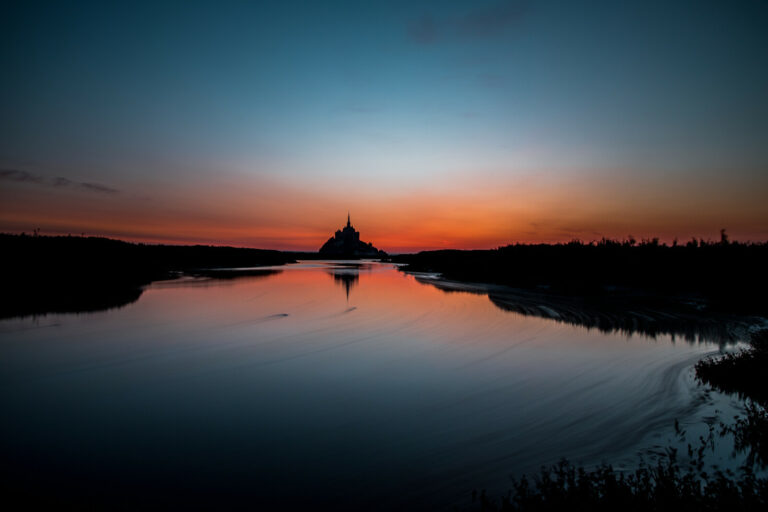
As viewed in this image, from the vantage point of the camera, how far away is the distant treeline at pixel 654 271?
2344 cm

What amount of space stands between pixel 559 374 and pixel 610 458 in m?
4.85

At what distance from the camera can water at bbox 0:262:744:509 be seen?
18.0 feet

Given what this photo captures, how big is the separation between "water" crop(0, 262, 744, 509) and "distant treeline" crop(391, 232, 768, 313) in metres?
15.3

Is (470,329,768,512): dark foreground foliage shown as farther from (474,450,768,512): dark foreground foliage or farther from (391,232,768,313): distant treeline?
(391,232,768,313): distant treeline

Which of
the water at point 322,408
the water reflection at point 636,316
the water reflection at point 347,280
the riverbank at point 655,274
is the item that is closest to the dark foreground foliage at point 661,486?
the water at point 322,408

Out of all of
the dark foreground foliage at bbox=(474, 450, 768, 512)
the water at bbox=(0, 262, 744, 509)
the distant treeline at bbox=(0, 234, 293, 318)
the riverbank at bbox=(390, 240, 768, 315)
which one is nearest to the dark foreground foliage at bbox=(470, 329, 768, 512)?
the dark foreground foliage at bbox=(474, 450, 768, 512)

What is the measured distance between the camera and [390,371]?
11.0m

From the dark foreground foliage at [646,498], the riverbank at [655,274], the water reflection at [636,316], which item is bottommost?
the water reflection at [636,316]

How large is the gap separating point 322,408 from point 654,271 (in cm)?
3414

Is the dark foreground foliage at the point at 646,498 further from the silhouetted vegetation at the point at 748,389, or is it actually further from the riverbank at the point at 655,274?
the riverbank at the point at 655,274

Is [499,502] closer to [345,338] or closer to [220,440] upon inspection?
[220,440]

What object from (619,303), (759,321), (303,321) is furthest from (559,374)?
(619,303)

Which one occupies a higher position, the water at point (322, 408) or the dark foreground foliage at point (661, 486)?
the dark foreground foliage at point (661, 486)

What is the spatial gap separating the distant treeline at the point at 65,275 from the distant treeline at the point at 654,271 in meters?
35.9
